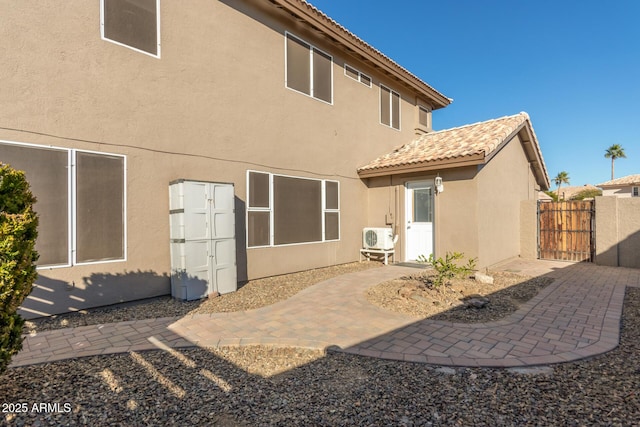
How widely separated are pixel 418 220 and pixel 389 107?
4.70m

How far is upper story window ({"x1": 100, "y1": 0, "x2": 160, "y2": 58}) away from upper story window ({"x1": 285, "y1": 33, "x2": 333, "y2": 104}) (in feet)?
10.8

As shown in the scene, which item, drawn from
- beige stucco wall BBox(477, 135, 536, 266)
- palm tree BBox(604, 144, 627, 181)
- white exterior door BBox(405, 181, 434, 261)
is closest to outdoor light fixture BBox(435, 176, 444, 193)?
white exterior door BBox(405, 181, 434, 261)

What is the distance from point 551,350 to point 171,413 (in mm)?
4155

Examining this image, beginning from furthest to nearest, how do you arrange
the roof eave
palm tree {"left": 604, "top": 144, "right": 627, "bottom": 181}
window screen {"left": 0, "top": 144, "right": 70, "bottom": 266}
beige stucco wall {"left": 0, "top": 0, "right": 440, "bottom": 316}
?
palm tree {"left": 604, "top": 144, "right": 627, "bottom": 181} < the roof eave < beige stucco wall {"left": 0, "top": 0, "right": 440, "bottom": 316} < window screen {"left": 0, "top": 144, "right": 70, "bottom": 266}

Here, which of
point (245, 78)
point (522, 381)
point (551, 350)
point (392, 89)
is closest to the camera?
point (522, 381)

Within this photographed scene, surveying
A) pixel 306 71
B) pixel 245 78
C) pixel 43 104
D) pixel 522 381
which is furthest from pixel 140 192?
pixel 522 381

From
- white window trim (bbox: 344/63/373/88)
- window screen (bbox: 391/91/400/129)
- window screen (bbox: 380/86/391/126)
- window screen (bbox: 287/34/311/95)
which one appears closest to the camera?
window screen (bbox: 287/34/311/95)

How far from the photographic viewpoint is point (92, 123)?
16.9ft

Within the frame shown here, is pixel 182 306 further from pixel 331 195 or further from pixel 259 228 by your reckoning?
pixel 331 195

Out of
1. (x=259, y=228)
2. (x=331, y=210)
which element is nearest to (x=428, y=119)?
(x=331, y=210)

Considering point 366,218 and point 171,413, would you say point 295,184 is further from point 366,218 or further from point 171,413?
point 171,413

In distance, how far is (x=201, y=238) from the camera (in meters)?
5.88

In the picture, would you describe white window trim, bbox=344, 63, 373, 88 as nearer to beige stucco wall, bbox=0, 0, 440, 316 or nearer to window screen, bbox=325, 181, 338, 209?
beige stucco wall, bbox=0, 0, 440, 316

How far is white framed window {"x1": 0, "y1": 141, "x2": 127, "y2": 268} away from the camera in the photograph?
466 cm
